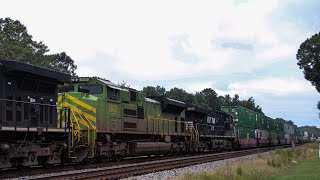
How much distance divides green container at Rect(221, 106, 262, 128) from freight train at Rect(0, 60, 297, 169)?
28.6 feet

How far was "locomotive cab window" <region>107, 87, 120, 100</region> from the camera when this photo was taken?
17562 millimetres

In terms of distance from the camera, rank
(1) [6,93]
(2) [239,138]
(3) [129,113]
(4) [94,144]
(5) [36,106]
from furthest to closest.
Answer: (2) [239,138], (3) [129,113], (4) [94,144], (5) [36,106], (1) [6,93]

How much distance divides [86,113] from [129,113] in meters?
3.28

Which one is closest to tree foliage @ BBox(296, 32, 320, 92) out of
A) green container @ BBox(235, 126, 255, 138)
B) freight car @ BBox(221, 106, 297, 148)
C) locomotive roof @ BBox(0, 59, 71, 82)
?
freight car @ BBox(221, 106, 297, 148)

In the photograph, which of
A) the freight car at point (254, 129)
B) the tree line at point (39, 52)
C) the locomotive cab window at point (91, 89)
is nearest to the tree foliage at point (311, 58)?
the tree line at point (39, 52)

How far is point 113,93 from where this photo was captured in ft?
58.9

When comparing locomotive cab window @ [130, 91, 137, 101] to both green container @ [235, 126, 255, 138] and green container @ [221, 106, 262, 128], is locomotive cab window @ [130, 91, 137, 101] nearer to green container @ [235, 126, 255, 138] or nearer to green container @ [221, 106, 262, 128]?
green container @ [235, 126, 255, 138]

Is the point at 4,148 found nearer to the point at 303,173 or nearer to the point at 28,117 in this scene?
the point at 28,117

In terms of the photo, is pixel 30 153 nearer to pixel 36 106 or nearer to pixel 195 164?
pixel 36 106

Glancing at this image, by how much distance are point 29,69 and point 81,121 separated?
4111mm

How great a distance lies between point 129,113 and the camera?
1922 centimetres

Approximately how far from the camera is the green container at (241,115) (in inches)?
1480

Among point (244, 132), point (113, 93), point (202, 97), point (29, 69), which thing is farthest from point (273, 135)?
point (202, 97)

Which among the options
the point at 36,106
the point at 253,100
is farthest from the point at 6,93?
the point at 253,100
